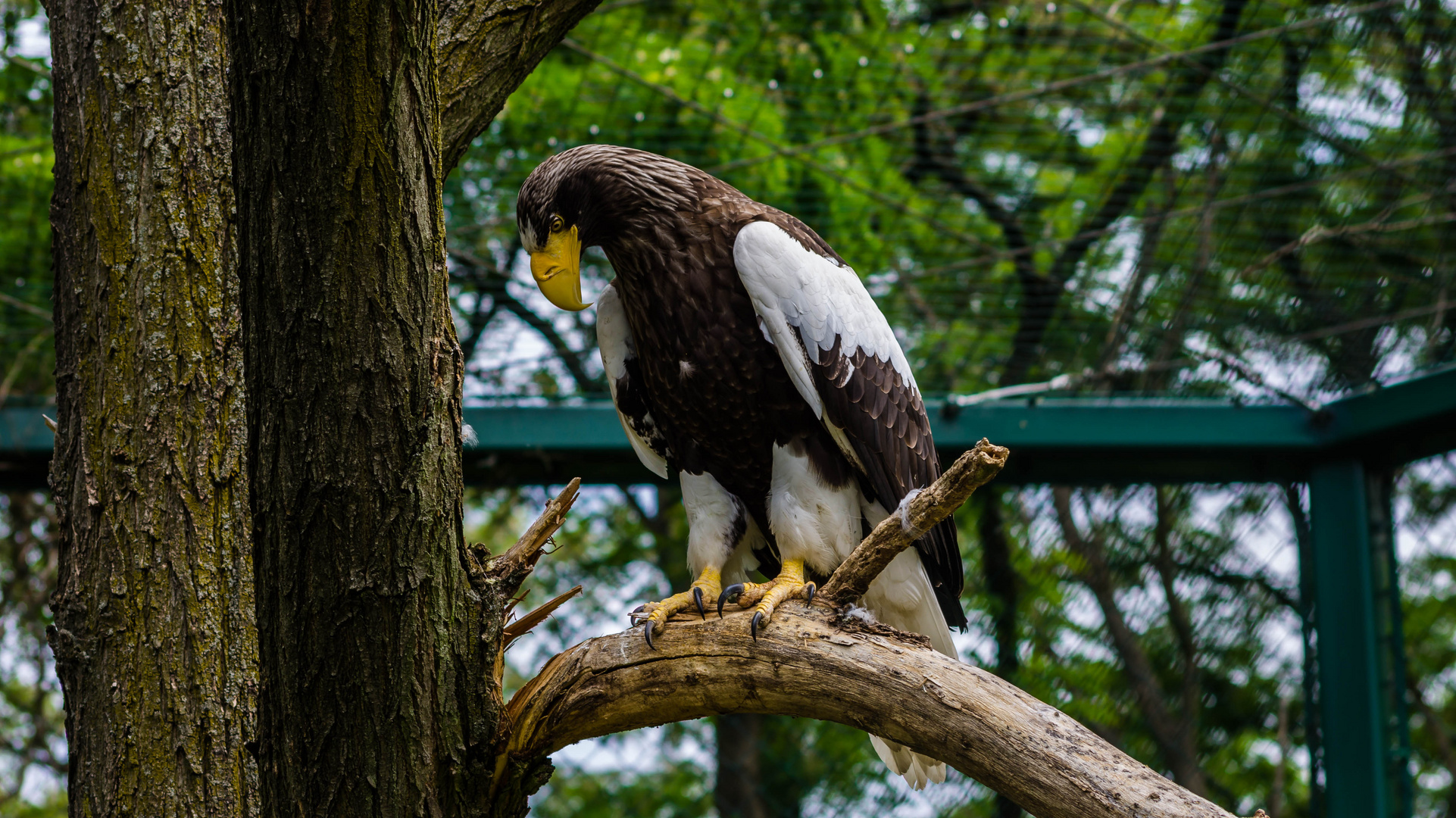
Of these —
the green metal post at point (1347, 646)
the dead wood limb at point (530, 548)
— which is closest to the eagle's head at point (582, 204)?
the dead wood limb at point (530, 548)

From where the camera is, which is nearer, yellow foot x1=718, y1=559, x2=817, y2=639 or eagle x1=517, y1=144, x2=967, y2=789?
yellow foot x1=718, y1=559, x2=817, y2=639

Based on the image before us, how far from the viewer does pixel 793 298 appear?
2.45m

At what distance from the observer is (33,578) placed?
555 cm

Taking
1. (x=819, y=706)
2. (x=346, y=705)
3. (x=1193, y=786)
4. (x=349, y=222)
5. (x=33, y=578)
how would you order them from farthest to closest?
(x=33, y=578)
(x=1193, y=786)
(x=819, y=706)
(x=346, y=705)
(x=349, y=222)

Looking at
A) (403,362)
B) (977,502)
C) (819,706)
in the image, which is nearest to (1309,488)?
(977,502)

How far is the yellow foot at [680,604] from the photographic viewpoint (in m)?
2.06

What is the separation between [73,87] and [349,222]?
758 millimetres

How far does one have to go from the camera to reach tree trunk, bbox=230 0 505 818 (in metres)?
1.52

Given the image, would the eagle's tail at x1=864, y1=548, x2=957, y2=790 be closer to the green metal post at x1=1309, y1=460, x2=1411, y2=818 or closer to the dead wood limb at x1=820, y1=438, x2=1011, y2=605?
the dead wood limb at x1=820, y1=438, x2=1011, y2=605

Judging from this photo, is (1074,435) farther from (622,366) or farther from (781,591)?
(781,591)

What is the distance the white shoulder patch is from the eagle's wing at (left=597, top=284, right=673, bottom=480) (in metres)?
0.46

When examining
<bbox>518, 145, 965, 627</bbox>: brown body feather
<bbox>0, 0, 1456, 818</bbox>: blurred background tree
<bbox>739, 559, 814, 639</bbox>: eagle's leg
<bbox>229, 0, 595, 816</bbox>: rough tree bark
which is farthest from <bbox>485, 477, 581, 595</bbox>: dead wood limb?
<bbox>0, 0, 1456, 818</bbox>: blurred background tree

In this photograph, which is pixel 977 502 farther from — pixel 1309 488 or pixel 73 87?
pixel 73 87

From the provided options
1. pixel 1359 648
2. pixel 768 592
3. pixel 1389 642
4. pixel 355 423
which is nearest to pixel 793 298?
pixel 768 592
